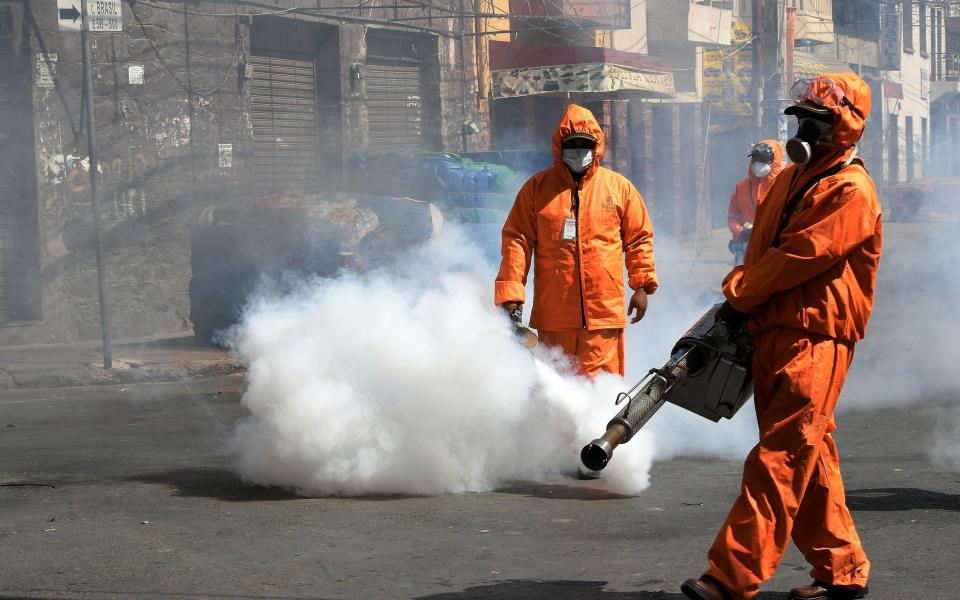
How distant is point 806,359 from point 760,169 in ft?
19.5

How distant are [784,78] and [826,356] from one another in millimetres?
18826

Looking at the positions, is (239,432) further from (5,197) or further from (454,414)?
(5,197)

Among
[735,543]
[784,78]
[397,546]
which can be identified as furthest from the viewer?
[784,78]

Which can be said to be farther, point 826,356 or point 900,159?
point 900,159

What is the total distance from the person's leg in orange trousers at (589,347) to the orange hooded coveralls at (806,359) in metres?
2.15

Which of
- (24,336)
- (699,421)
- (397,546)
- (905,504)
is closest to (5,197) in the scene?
(24,336)

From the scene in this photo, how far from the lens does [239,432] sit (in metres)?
6.39

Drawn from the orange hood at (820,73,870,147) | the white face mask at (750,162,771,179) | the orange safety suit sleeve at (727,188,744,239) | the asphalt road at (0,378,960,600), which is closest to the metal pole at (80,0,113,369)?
the asphalt road at (0,378,960,600)

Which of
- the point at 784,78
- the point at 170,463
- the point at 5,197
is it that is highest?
the point at 784,78

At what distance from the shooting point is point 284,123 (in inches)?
647

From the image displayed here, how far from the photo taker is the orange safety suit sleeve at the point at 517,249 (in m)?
6.32

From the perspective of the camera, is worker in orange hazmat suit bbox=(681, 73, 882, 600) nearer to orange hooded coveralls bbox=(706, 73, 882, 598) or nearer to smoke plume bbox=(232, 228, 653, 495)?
orange hooded coveralls bbox=(706, 73, 882, 598)

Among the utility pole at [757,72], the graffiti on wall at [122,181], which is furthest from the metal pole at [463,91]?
the graffiti on wall at [122,181]

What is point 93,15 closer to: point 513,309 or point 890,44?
point 513,309
